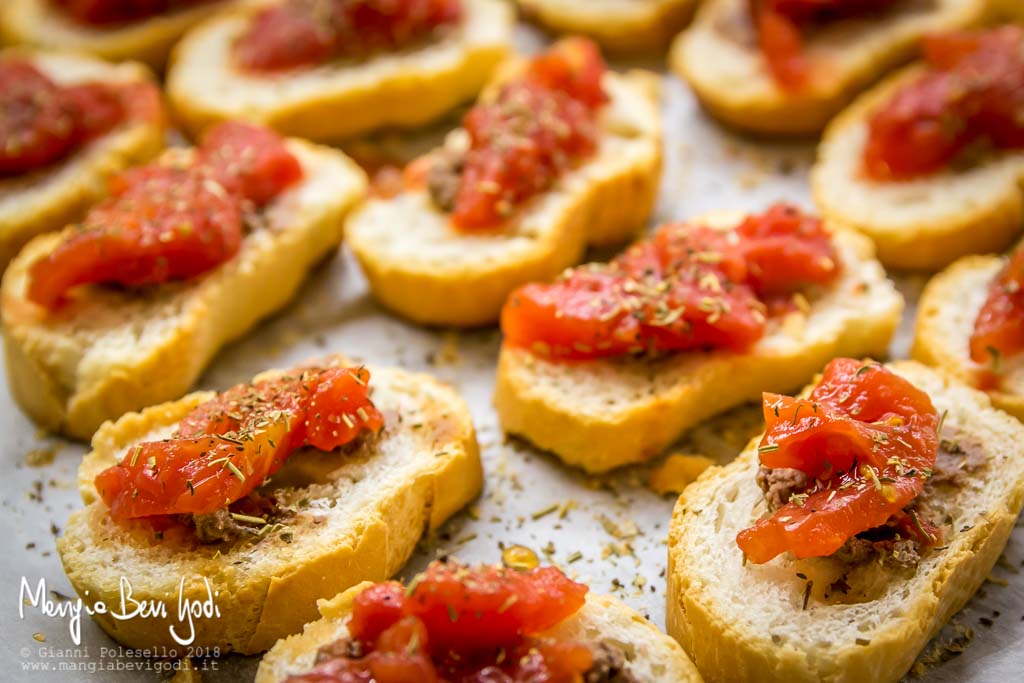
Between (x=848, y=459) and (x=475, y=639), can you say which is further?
(x=848, y=459)

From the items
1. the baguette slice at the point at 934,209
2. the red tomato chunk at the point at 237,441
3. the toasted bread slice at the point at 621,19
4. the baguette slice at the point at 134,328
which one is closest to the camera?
the red tomato chunk at the point at 237,441

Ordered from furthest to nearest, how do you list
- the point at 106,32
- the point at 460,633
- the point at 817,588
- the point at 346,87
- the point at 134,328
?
the point at 106,32 → the point at 346,87 → the point at 134,328 → the point at 817,588 → the point at 460,633

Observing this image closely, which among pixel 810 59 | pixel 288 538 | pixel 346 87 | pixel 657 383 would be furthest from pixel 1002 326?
pixel 346 87

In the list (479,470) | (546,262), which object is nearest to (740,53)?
(546,262)

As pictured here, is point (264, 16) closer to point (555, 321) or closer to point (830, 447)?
point (555, 321)

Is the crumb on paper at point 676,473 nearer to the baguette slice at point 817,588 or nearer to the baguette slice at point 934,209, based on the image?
the baguette slice at point 817,588

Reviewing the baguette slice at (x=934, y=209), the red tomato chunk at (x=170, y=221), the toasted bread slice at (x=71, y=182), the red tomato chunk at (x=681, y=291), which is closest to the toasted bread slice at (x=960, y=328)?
the baguette slice at (x=934, y=209)

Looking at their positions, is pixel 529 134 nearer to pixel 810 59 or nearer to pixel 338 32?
pixel 338 32
